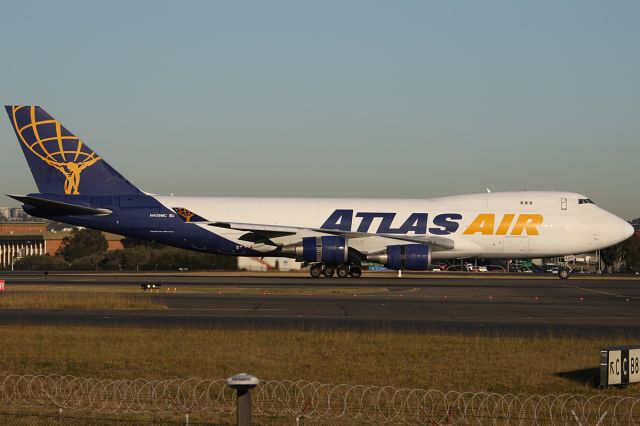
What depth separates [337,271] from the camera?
57.5m

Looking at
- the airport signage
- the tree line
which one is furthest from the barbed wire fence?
the tree line

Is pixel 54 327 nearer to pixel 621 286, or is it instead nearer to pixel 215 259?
pixel 621 286

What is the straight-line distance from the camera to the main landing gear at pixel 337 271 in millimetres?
56969

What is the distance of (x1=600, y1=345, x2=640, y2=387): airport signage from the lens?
1565 cm

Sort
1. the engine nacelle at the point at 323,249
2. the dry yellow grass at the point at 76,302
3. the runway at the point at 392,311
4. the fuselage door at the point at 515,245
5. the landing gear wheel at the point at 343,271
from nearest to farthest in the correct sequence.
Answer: the runway at the point at 392,311
the dry yellow grass at the point at 76,302
the engine nacelle at the point at 323,249
the fuselage door at the point at 515,245
the landing gear wheel at the point at 343,271

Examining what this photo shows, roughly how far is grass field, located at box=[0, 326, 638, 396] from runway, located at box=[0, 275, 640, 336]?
8.81ft

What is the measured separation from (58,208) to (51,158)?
346 cm

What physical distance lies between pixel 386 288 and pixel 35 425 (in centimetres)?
3404

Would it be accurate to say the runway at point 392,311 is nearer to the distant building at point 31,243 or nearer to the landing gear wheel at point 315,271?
the landing gear wheel at point 315,271

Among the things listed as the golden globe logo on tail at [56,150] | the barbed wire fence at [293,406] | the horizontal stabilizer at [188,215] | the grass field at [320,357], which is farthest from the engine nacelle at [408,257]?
the barbed wire fence at [293,406]

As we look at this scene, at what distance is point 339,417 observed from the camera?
13062 millimetres

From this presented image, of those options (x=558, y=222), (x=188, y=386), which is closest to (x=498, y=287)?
(x=558, y=222)

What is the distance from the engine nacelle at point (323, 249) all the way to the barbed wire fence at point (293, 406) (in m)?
37.7

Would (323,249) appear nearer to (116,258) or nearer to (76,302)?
(76,302)
